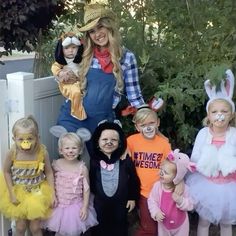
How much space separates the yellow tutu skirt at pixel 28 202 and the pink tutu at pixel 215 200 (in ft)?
3.69

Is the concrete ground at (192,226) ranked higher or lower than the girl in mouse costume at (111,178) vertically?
lower

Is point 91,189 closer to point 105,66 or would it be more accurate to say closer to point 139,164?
point 139,164

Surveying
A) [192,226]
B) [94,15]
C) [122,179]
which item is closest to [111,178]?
[122,179]

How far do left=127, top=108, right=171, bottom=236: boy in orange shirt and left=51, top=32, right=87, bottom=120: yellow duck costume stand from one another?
0.48 meters

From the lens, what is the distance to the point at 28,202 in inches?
161

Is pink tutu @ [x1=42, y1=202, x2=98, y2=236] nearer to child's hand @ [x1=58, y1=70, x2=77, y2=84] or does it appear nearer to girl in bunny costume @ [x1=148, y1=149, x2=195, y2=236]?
girl in bunny costume @ [x1=148, y1=149, x2=195, y2=236]

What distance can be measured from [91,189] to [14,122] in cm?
82

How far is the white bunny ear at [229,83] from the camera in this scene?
13.9 ft

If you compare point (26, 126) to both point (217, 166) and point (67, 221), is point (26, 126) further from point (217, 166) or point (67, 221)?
point (217, 166)

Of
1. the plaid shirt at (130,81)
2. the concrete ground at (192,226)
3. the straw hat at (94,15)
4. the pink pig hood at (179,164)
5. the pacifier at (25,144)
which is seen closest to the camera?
the pacifier at (25,144)

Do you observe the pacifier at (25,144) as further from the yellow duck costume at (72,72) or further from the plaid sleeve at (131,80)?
the plaid sleeve at (131,80)

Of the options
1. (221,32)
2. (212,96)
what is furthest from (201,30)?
(212,96)

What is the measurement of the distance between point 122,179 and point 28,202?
75cm

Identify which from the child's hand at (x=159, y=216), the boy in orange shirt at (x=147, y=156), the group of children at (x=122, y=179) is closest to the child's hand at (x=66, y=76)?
the group of children at (x=122, y=179)
